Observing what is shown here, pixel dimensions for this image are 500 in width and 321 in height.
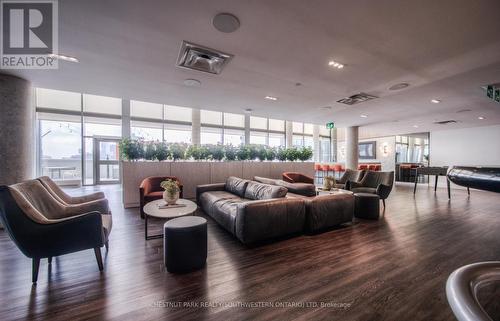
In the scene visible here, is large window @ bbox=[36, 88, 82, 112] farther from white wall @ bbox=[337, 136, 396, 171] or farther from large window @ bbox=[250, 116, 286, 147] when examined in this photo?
white wall @ bbox=[337, 136, 396, 171]

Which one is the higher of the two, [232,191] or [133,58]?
[133,58]

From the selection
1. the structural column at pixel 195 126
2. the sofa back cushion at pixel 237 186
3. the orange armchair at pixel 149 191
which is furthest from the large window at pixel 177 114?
the sofa back cushion at pixel 237 186

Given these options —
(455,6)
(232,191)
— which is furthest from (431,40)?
(232,191)

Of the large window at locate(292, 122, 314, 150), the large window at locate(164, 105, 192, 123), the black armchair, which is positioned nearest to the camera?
the black armchair

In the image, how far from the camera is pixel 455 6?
7.01ft

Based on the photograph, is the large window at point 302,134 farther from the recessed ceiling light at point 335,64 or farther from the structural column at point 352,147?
the recessed ceiling light at point 335,64

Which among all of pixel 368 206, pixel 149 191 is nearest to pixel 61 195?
pixel 149 191

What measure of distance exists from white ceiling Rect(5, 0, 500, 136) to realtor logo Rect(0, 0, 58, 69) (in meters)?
0.13

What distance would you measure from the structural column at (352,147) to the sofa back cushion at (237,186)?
22.5 feet

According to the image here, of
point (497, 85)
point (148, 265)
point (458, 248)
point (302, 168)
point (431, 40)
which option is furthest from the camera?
point (302, 168)

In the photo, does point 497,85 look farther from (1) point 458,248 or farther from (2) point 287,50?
(2) point 287,50

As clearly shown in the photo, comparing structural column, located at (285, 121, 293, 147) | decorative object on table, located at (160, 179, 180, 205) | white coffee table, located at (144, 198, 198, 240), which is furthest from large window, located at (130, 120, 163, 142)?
structural column, located at (285, 121, 293, 147)

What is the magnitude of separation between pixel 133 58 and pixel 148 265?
3.10 m

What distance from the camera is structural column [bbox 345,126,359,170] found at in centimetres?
942
